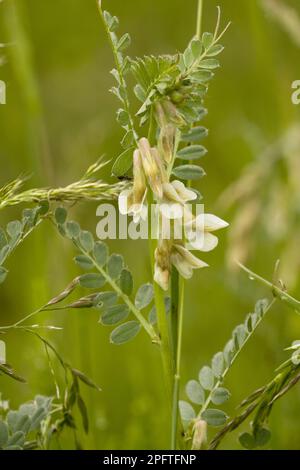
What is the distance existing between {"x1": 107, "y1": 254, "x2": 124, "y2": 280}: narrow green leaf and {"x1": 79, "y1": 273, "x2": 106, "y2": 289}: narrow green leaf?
0.04 feet

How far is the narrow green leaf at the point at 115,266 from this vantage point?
3.49 ft

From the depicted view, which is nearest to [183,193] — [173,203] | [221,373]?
[173,203]

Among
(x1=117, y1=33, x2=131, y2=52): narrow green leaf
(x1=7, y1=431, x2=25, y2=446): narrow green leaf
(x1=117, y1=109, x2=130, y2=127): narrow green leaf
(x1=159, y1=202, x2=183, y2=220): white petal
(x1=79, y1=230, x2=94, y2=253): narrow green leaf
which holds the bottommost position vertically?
(x1=7, y1=431, x2=25, y2=446): narrow green leaf


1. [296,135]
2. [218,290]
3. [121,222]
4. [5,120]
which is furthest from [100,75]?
[121,222]

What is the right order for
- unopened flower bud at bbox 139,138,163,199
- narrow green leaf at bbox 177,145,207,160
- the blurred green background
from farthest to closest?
1. the blurred green background
2. narrow green leaf at bbox 177,145,207,160
3. unopened flower bud at bbox 139,138,163,199

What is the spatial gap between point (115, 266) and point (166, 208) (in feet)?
0.47

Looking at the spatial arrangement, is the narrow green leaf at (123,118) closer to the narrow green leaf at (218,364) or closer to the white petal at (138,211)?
the white petal at (138,211)

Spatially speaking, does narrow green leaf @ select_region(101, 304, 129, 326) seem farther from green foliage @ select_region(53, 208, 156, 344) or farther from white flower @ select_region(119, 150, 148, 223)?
white flower @ select_region(119, 150, 148, 223)

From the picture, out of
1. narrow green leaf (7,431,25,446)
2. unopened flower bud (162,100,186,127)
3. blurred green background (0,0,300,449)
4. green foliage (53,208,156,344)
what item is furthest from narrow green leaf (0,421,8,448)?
blurred green background (0,0,300,449)

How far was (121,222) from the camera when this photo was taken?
1152 millimetres

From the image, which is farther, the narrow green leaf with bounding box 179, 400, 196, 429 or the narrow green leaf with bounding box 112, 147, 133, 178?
the narrow green leaf with bounding box 179, 400, 196, 429

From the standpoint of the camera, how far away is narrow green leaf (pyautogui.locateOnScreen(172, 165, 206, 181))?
1022 mm

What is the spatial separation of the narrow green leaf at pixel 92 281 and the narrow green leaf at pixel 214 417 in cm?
18

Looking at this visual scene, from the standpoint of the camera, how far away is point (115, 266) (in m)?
1.07
